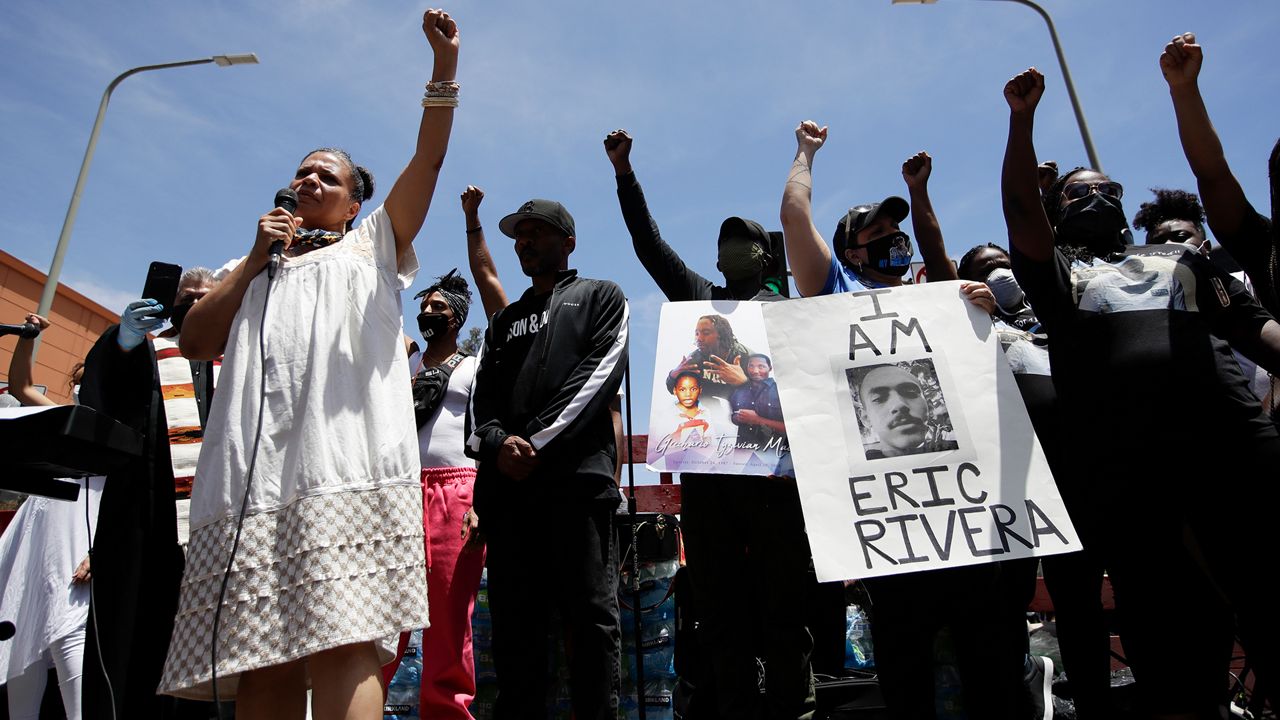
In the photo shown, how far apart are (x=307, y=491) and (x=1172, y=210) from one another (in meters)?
4.87

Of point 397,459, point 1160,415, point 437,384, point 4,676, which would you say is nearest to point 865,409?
point 1160,415

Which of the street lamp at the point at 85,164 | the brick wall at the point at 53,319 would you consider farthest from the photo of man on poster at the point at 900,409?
the brick wall at the point at 53,319

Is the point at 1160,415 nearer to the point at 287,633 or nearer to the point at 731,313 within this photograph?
the point at 731,313

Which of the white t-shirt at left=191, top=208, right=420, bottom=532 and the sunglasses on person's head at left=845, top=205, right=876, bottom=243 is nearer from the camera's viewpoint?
the white t-shirt at left=191, top=208, right=420, bottom=532

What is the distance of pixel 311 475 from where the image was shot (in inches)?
83.0

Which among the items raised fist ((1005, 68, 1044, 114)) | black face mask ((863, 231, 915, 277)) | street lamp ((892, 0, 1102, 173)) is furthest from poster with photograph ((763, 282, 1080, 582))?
street lamp ((892, 0, 1102, 173))

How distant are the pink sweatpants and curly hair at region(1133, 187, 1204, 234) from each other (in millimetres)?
4145

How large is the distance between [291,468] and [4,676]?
3290 mm

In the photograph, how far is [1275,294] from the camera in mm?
2611

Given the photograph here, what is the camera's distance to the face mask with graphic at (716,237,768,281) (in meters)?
3.83

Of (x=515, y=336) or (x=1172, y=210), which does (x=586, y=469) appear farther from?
(x=1172, y=210)

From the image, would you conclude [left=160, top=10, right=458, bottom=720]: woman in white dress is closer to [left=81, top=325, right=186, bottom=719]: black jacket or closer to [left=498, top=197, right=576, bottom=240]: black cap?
[left=81, top=325, right=186, bottom=719]: black jacket

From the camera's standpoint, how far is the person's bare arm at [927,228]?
3533 mm

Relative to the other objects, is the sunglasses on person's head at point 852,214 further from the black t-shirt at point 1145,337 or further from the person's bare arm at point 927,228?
the black t-shirt at point 1145,337
